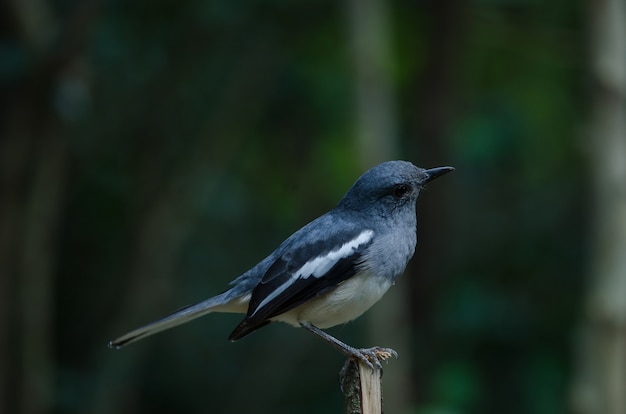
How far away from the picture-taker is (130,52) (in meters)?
7.64

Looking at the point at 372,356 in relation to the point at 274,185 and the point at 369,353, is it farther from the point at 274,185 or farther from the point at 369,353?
the point at 274,185

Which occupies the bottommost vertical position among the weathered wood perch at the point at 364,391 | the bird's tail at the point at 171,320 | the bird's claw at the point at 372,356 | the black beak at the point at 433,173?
the weathered wood perch at the point at 364,391

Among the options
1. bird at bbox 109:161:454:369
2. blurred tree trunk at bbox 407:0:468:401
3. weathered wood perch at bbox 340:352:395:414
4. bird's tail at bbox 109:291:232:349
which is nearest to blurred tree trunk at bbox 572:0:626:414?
blurred tree trunk at bbox 407:0:468:401

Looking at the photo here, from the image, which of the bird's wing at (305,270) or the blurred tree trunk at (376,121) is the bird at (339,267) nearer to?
the bird's wing at (305,270)

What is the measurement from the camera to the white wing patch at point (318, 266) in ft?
12.8

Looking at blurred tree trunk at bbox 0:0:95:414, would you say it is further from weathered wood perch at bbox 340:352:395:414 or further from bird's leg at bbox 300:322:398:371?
weathered wood perch at bbox 340:352:395:414

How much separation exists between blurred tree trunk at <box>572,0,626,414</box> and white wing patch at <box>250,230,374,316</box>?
259 cm

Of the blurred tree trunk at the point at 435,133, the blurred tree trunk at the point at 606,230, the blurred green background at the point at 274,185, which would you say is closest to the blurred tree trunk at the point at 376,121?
the blurred green background at the point at 274,185

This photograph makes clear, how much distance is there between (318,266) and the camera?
3908 mm

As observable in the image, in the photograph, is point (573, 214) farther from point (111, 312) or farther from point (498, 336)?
point (111, 312)

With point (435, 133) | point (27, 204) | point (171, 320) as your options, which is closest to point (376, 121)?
point (435, 133)

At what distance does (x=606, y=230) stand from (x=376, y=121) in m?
1.81

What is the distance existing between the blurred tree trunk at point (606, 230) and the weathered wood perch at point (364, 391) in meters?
2.81

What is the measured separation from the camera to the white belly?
153 inches
